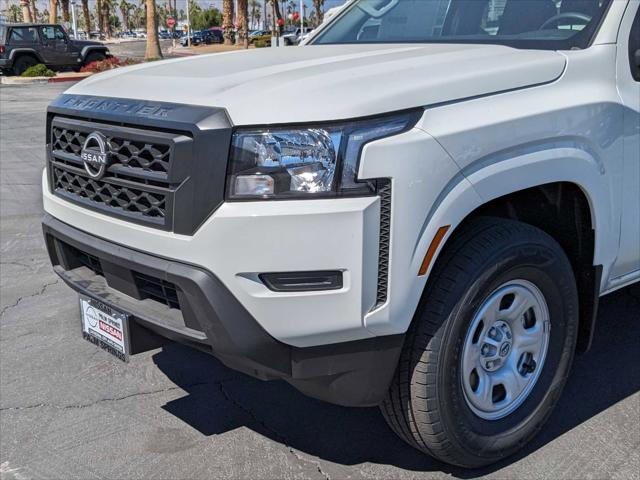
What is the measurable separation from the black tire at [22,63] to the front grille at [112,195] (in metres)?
26.0

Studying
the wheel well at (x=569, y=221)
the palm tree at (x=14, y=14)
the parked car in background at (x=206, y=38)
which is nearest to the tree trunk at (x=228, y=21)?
the parked car in background at (x=206, y=38)

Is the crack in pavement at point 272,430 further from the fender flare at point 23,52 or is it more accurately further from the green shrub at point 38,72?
the fender flare at point 23,52

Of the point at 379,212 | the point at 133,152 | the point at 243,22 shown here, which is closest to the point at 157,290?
the point at 133,152

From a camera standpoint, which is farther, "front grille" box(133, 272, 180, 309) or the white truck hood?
"front grille" box(133, 272, 180, 309)

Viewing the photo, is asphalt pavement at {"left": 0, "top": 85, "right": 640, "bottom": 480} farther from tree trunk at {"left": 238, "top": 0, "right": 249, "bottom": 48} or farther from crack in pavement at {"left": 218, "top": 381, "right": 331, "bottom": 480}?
tree trunk at {"left": 238, "top": 0, "right": 249, "bottom": 48}

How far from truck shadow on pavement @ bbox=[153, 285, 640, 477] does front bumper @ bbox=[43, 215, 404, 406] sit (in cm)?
63

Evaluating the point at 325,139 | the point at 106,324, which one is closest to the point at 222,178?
the point at 325,139

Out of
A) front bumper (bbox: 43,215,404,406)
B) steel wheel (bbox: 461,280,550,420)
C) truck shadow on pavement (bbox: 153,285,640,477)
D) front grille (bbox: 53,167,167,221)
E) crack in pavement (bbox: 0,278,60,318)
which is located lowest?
crack in pavement (bbox: 0,278,60,318)

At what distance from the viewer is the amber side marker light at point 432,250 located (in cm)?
236

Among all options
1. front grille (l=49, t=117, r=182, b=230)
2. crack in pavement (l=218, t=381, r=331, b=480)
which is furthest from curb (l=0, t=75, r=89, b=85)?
front grille (l=49, t=117, r=182, b=230)

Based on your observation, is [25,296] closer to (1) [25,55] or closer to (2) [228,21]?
(1) [25,55]

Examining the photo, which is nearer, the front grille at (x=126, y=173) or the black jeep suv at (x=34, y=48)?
the front grille at (x=126, y=173)

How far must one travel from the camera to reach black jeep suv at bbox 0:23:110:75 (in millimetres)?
25922

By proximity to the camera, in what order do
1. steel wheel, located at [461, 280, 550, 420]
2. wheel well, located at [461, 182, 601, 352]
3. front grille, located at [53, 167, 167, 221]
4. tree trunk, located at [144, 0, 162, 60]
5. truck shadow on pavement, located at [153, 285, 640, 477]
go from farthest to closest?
tree trunk, located at [144, 0, 162, 60] → truck shadow on pavement, located at [153, 285, 640, 477] → wheel well, located at [461, 182, 601, 352] → steel wheel, located at [461, 280, 550, 420] → front grille, located at [53, 167, 167, 221]
